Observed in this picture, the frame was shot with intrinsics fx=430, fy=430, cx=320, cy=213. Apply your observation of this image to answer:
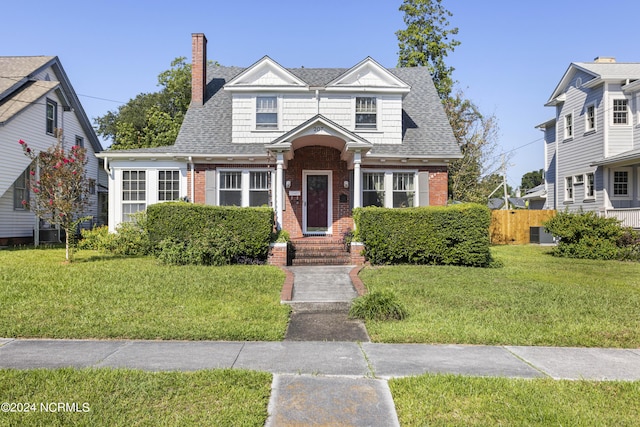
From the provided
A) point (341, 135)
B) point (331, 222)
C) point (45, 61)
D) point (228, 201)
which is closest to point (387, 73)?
point (341, 135)

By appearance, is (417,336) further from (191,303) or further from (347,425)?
(191,303)

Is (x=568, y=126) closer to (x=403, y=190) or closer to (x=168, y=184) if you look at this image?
(x=403, y=190)

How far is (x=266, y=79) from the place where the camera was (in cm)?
1557

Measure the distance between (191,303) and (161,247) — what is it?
4628 millimetres

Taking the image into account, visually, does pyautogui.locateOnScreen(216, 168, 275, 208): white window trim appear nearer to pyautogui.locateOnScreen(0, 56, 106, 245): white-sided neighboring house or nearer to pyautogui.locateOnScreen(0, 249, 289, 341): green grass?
pyautogui.locateOnScreen(0, 249, 289, 341): green grass

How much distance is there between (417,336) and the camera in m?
5.59

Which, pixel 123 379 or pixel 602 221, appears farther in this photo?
pixel 602 221

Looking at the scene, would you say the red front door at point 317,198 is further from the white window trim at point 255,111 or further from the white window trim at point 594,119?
the white window trim at point 594,119

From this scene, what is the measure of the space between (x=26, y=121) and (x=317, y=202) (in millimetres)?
12844

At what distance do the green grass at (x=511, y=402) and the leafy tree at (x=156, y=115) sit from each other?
1180 inches

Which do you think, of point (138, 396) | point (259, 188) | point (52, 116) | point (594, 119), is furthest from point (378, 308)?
point (52, 116)

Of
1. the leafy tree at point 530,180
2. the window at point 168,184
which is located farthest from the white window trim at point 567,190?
the leafy tree at point 530,180

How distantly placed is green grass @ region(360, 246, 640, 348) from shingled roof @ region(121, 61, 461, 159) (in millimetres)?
5534

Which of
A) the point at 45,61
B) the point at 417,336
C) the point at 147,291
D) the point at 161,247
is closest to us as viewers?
the point at 417,336
